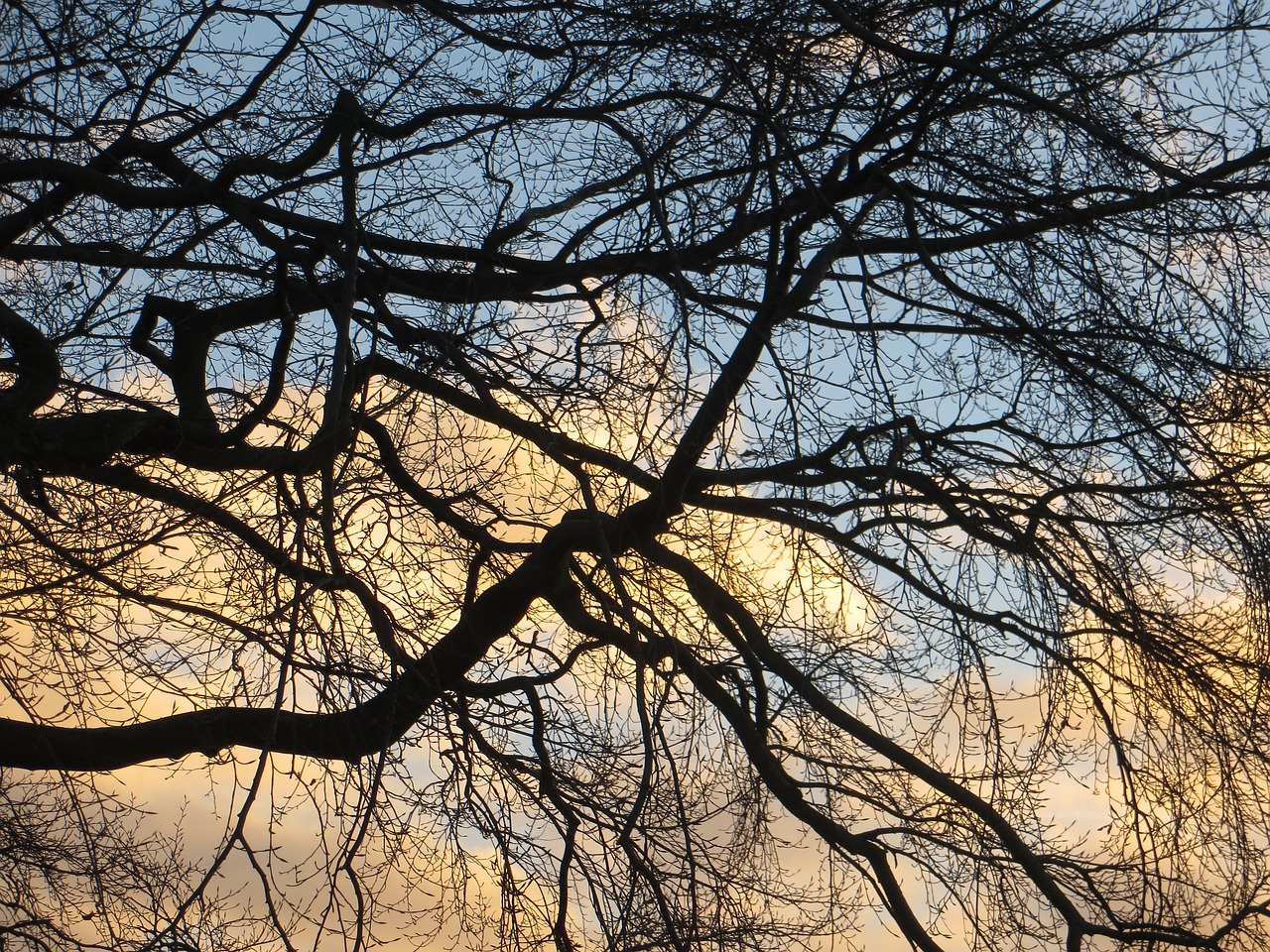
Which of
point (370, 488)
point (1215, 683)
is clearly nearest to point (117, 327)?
point (370, 488)

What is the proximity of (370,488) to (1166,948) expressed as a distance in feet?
11.4

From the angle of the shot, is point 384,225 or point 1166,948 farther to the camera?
point 384,225

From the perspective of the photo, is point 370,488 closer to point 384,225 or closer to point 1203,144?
point 384,225

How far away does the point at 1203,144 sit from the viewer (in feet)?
13.3

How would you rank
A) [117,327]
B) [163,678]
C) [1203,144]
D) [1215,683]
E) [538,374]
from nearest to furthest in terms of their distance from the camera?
[163,678] → [1203,144] → [1215,683] → [538,374] → [117,327]

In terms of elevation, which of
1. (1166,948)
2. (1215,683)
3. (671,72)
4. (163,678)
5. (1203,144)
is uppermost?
(671,72)

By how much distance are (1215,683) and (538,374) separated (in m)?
2.86

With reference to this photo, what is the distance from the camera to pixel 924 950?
497cm

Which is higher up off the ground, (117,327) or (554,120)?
(554,120)

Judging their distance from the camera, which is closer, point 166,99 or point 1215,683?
point 1215,683

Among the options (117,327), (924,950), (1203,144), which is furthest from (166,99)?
(924,950)

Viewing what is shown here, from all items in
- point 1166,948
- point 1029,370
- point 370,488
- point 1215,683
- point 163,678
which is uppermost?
point 1029,370

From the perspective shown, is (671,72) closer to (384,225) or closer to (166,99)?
(384,225)

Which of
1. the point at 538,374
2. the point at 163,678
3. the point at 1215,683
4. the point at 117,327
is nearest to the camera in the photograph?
the point at 163,678
